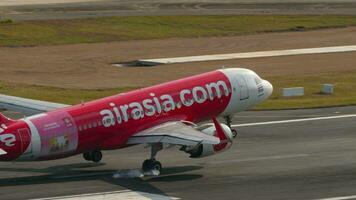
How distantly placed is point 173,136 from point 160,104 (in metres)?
3.66

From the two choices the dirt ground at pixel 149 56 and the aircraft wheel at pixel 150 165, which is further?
the dirt ground at pixel 149 56

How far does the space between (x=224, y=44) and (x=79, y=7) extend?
132 ft

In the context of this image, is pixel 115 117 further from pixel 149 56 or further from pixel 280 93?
pixel 149 56

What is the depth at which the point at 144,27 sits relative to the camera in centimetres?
12044

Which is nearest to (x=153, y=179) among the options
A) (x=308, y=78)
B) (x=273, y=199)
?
(x=273, y=199)

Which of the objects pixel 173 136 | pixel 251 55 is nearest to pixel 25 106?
pixel 173 136

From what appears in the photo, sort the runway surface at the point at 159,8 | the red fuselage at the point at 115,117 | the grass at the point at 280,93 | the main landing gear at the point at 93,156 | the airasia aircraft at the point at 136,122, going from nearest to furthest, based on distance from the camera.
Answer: the red fuselage at the point at 115,117, the airasia aircraft at the point at 136,122, the main landing gear at the point at 93,156, the grass at the point at 280,93, the runway surface at the point at 159,8

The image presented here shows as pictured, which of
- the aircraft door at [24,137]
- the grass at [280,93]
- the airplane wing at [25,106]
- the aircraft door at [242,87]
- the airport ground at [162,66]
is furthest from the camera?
the airport ground at [162,66]

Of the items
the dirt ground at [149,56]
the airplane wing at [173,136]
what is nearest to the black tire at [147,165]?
the airplane wing at [173,136]

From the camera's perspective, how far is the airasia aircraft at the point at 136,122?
144ft

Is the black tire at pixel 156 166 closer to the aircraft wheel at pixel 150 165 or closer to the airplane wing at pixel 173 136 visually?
the aircraft wheel at pixel 150 165

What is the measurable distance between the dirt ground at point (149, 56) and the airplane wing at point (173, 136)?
31738 millimetres

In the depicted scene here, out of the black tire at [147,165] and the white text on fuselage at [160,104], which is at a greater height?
the white text on fuselage at [160,104]

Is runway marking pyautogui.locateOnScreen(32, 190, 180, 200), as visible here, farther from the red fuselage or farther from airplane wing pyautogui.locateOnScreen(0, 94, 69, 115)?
airplane wing pyautogui.locateOnScreen(0, 94, 69, 115)
